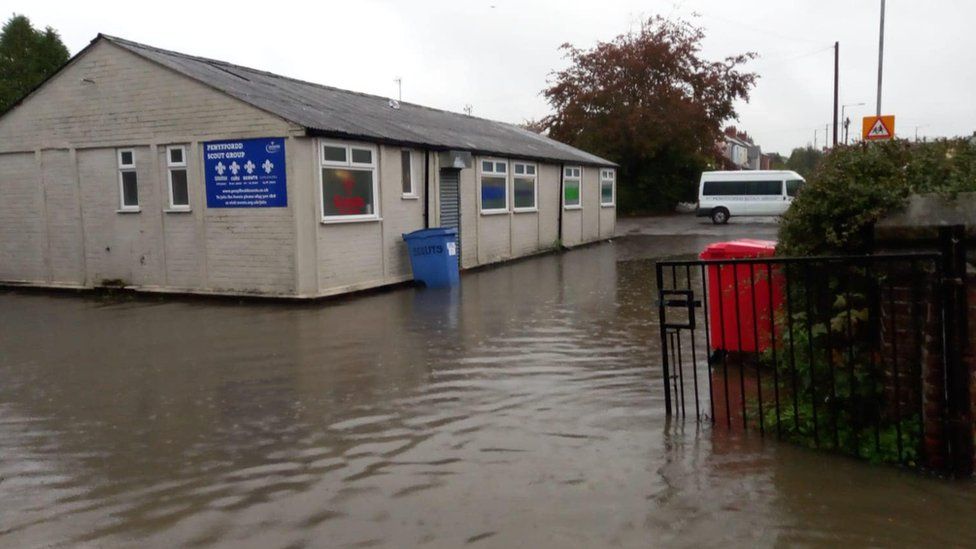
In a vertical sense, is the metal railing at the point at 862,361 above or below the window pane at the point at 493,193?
below

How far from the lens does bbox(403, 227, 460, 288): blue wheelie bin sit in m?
15.4

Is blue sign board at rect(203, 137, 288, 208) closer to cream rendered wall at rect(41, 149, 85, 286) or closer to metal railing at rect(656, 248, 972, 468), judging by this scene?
cream rendered wall at rect(41, 149, 85, 286)

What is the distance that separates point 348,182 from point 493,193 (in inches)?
262

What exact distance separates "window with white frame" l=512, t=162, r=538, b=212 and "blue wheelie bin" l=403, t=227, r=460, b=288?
6.53 m

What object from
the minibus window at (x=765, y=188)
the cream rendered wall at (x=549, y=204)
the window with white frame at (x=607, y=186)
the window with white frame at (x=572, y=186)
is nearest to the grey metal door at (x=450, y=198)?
the cream rendered wall at (x=549, y=204)

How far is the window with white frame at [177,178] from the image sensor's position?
14547mm

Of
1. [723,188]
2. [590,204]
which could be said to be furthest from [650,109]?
[590,204]

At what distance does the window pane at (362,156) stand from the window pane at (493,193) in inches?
205

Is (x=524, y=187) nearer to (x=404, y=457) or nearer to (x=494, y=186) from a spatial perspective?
(x=494, y=186)

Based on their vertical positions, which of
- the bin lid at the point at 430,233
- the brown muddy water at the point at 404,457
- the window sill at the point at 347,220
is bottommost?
the brown muddy water at the point at 404,457

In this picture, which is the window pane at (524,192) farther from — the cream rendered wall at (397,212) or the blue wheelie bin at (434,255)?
the blue wheelie bin at (434,255)

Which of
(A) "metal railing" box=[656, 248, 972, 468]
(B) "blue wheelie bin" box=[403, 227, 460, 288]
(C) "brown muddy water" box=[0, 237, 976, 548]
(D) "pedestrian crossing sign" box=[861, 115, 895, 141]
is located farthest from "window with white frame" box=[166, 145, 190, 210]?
(D) "pedestrian crossing sign" box=[861, 115, 895, 141]

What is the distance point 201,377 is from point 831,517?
5.97m

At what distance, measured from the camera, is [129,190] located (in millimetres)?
15508
